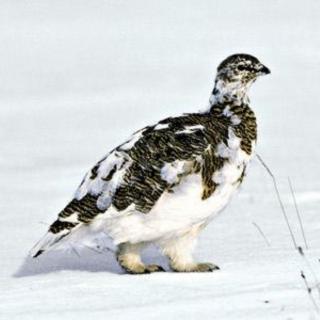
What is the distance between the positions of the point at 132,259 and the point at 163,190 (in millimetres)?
532

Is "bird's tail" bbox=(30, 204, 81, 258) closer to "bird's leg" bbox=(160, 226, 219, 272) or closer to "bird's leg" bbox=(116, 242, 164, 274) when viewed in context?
"bird's leg" bbox=(116, 242, 164, 274)

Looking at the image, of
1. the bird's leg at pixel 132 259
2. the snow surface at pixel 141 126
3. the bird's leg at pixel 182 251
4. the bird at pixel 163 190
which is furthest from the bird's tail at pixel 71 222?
the bird's leg at pixel 182 251

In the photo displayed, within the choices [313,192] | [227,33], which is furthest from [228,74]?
[227,33]

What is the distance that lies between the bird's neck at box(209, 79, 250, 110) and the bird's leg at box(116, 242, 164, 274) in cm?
91

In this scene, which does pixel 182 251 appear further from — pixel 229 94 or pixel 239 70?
pixel 239 70

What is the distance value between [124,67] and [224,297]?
509 inches

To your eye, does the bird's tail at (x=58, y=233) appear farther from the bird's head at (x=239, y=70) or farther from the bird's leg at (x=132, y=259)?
the bird's head at (x=239, y=70)

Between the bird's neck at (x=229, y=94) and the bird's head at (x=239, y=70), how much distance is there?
23mm

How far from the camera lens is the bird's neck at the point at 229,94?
7.19 meters

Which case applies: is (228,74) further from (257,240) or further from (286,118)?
(286,118)

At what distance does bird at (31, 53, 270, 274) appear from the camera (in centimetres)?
658

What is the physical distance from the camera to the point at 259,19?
21094mm

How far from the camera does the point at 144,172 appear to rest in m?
6.64

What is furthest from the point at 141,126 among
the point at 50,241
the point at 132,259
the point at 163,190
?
the point at 163,190
